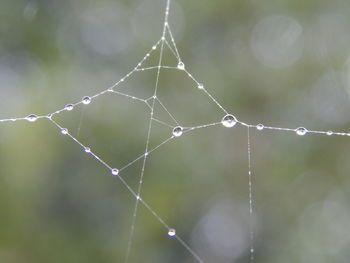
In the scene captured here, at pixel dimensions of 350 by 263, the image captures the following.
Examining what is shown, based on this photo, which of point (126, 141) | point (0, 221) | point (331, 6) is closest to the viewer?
point (0, 221)

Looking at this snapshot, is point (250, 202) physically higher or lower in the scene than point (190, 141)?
lower

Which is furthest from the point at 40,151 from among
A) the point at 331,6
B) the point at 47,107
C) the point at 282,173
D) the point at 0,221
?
the point at 331,6

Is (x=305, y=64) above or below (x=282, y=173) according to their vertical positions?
above

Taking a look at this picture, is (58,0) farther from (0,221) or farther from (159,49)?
(0,221)

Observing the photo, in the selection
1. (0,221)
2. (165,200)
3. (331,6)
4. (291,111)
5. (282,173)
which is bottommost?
(0,221)

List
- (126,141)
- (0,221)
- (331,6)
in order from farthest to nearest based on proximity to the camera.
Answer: (331,6), (126,141), (0,221)

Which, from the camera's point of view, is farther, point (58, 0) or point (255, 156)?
point (58, 0)

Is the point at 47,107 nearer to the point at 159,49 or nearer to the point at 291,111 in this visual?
the point at 159,49
